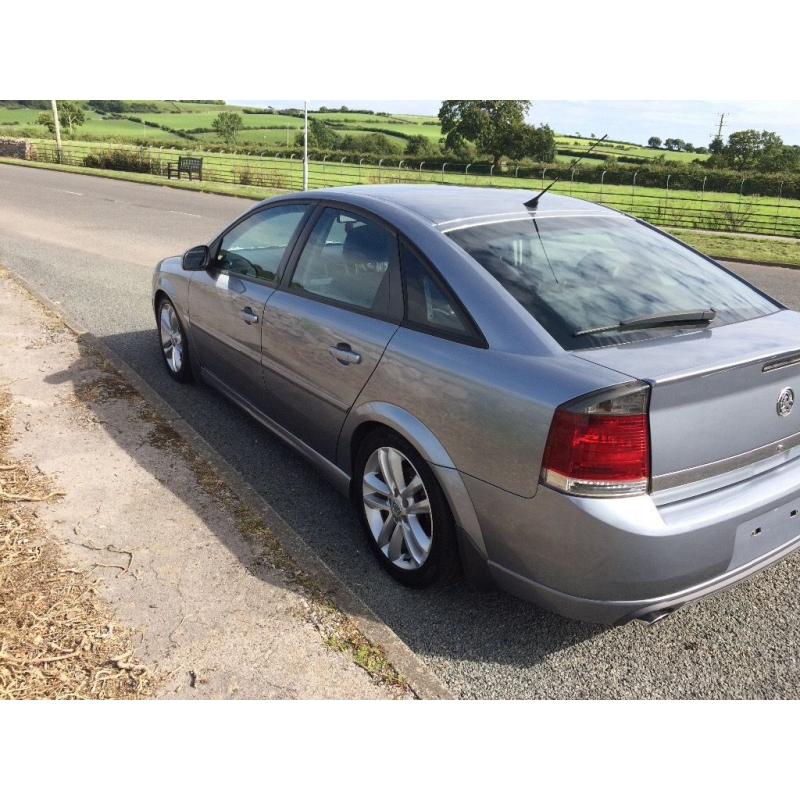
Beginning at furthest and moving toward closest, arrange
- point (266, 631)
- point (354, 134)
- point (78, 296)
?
point (354, 134) < point (78, 296) < point (266, 631)

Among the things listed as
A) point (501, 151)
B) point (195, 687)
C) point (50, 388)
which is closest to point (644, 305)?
point (195, 687)

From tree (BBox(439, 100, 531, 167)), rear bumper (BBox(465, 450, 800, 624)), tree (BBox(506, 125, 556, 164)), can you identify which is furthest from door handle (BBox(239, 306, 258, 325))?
tree (BBox(439, 100, 531, 167))

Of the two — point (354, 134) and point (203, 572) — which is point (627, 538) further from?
point (354, 134)

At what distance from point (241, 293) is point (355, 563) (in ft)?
6.04

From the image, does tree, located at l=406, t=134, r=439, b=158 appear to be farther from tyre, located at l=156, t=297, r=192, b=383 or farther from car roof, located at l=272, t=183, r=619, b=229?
car roof, located at l=272, t=183, r=619, b=229

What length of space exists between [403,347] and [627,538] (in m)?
1.20

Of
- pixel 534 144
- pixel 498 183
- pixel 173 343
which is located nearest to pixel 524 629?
pixel 173 343

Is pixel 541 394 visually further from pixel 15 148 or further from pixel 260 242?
pixel 15 148

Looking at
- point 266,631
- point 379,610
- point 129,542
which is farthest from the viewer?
point 129,542

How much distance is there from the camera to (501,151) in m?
44.4

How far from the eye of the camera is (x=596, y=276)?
302cm

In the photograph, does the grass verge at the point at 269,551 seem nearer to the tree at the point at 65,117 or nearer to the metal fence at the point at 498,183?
the metal fence at the point at 498,183

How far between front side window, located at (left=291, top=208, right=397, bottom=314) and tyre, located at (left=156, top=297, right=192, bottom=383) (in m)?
1.81

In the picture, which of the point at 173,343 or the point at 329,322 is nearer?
the point at 329,322
